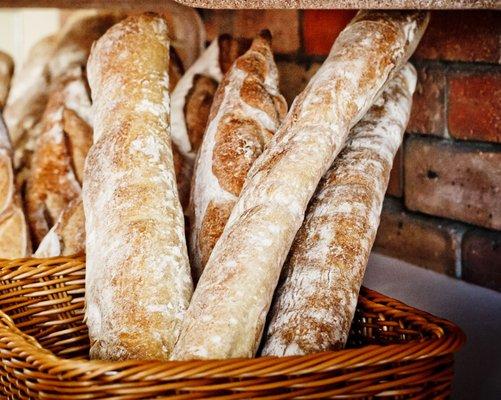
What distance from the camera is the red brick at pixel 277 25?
1.60 m

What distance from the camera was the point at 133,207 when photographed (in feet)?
3.49

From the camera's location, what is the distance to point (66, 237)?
1.33 metres

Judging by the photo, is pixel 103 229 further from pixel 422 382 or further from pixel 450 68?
pixel 450 68

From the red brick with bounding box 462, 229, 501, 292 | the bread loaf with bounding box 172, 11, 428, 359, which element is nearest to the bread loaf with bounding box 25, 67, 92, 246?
the bread loaf with bounding box 172, 11, 428, 359

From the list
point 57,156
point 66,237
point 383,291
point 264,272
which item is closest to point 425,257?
point 383,291

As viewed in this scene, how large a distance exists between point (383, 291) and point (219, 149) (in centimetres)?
39

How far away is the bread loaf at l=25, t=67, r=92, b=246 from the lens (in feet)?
4.82

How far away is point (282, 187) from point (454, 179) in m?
0.42

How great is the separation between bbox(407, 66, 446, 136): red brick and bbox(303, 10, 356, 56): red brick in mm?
226

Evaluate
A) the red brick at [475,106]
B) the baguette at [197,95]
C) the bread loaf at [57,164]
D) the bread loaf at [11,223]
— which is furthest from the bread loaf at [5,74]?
the red brick at [475,106]

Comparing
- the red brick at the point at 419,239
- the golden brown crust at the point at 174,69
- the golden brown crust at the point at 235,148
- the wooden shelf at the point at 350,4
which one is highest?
the wooden shelf at the point at 350,4

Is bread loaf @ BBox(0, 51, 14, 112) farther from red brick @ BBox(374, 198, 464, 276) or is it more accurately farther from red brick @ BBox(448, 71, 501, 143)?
A: red brick @ BBox(448, 71, 501, 143)

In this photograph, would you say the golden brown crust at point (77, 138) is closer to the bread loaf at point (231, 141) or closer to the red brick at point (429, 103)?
the bread loaf at point (231, 141)

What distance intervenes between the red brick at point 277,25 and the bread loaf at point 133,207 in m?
0.37
